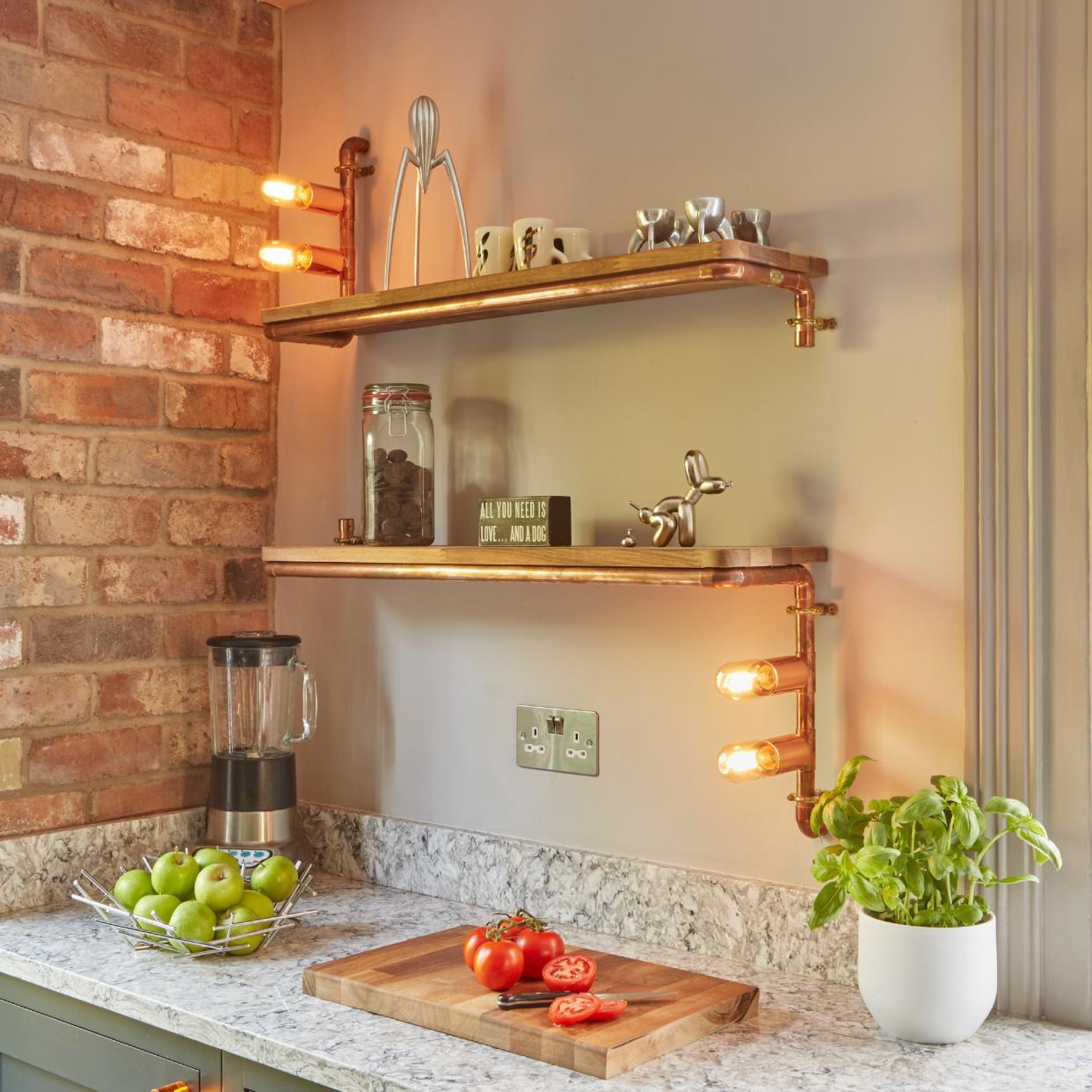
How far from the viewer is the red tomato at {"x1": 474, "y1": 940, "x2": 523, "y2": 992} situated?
61.9 inches

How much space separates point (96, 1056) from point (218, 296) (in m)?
1.24

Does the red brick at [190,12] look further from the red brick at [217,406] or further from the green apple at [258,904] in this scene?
the green apple at [258,904]

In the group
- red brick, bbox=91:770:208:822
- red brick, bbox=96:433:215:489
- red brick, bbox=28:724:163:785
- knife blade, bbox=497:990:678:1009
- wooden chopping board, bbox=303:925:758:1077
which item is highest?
red brick, bbox=96:433:215:489

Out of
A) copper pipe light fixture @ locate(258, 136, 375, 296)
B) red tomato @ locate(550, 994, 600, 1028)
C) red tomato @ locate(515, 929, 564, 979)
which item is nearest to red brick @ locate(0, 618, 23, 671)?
copper pipe light fixture @ locate(258, 136, 375, 296)

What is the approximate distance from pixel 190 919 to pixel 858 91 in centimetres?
138

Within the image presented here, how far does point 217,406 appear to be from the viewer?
2.32 m

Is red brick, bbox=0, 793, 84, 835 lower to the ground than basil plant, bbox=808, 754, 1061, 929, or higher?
lower

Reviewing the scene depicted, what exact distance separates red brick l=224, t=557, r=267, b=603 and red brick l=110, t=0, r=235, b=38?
92 centimetres

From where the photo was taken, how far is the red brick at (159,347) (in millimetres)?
2164

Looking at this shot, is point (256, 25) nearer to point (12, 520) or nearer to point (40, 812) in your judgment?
point (12, 520)

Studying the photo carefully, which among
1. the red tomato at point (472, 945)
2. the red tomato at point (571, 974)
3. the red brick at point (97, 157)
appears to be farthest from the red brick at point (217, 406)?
the red tomato at point (571, 974)

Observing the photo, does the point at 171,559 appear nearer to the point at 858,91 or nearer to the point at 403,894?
the point at 403,894

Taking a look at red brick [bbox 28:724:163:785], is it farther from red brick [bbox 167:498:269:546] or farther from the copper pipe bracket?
the copper pipe bracket

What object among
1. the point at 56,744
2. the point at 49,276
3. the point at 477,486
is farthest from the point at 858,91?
the point at 56,744
